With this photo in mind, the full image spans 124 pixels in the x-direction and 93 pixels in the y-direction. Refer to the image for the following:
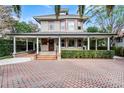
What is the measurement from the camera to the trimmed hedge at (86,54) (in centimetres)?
2483

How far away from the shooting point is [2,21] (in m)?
32.5

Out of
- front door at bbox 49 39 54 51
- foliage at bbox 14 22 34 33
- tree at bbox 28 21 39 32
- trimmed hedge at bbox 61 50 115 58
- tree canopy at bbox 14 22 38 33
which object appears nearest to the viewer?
trimmed hedge at bbox 61 50 115 58

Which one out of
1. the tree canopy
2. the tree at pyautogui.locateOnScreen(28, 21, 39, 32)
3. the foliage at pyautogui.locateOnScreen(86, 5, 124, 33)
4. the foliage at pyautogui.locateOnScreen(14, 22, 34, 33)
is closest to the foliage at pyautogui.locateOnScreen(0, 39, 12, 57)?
the tree canopy

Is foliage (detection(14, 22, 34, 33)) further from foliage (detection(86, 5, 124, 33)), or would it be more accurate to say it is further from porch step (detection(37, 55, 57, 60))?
porch step (detection(37, 55, 57, 60))

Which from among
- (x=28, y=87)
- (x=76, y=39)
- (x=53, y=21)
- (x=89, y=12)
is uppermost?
(x=89, y=12)

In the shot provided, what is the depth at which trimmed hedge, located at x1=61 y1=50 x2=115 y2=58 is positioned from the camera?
24833mm

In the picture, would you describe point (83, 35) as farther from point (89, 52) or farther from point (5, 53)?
point (5, 53)

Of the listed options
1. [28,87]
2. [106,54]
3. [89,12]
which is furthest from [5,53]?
[89,12]

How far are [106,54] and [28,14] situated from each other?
34000 mm

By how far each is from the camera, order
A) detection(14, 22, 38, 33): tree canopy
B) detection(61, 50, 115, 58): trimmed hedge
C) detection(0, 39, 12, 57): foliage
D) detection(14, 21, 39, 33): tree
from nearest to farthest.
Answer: detection(0, 39, 12, 57): foliage < detection(61, 50, 115, 58): trimmed hedge < detection(14, 21, 39, 33): tree < detection(14, 22, 38, 33): tree canopy

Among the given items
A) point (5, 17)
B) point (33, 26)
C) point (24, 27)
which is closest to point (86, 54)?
point (5, 17)

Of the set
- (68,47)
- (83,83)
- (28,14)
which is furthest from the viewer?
(28,14)

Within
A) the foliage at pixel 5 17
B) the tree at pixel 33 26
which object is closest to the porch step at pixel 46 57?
the foliage at pixel 5 17

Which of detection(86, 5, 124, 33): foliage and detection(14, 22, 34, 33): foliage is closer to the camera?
detection(86, 5, 124, 33): foliage
